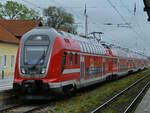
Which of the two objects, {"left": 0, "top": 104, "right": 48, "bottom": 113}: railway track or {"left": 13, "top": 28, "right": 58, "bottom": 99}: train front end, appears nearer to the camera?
{"left": 0, "top": 104, "right": 48, "bottom": 113}: railway track

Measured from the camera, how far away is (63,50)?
38.8ft

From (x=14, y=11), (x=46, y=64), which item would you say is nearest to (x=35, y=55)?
(x=46, y=64)

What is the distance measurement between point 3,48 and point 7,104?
49.6 ft

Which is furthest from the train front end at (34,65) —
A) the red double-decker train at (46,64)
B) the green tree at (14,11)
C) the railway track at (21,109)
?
the green tree at (14,11)

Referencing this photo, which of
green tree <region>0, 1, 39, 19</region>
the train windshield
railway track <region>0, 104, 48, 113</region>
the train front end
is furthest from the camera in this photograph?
green tree <region>0, 1, 39, 19</region>

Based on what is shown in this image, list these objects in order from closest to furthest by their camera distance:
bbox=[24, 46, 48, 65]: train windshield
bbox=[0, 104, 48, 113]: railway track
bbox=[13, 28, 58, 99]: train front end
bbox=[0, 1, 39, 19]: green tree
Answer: bbox=[0, 104, 48, 113]: railway track
bbox=[13, 28, 58, 99]: train front end
bbox=[24, 46, 48, 65]: train windshield
bbox=[0, 1, 39, 19]: green tree

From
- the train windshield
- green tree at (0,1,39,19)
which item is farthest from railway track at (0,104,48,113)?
green tree at (0,1,39,19)

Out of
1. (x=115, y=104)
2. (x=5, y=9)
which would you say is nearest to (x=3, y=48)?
(x=115, y=104)

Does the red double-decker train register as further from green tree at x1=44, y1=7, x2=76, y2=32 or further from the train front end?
green tree at x1=44, y1=7, x2=76, y2=32

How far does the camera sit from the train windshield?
36.8 feet

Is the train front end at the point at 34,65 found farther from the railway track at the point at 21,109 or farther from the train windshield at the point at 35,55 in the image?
the railway track at the point at 21,109

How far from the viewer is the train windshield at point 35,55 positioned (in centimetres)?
1123

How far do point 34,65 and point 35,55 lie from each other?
45 cm

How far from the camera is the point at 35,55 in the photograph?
11.3m
